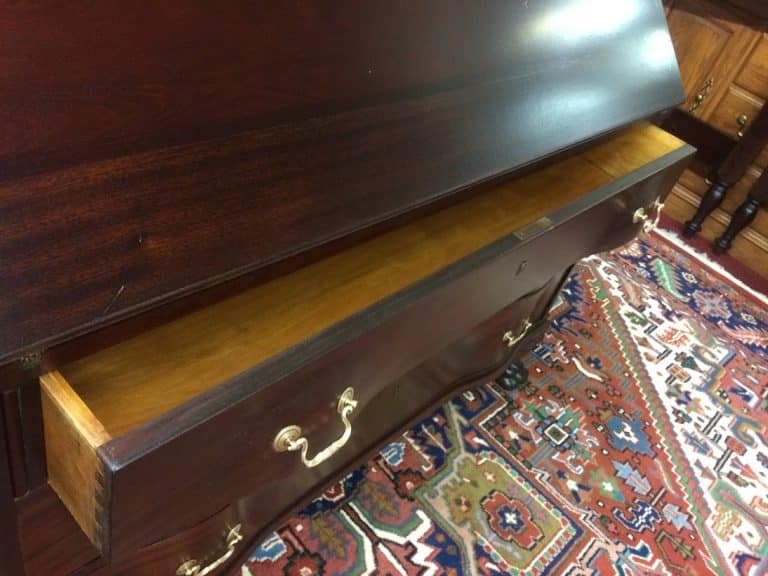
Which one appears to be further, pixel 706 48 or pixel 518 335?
pixel 706 48

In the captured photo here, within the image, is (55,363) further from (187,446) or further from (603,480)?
(603,480)

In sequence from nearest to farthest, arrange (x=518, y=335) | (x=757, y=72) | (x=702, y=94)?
(x=518, y=335) → (x=757, y=72) → (x=702, y=94)

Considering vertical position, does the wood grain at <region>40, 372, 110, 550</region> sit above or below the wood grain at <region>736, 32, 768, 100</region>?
below

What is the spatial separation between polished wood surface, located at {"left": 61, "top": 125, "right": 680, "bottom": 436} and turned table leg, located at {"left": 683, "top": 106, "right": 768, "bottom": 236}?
128 centimetres

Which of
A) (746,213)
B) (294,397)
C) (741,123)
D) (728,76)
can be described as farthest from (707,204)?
(294,397)

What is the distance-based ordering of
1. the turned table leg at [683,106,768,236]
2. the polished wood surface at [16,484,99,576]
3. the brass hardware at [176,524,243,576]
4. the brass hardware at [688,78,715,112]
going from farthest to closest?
1. the brass hardware at [688,78,715,112]
2. the turned table leg at [683,106,768,236]
3. the brass hardware at [176,524,243,576]
4. the polished wood surface at [16,484,99,576]

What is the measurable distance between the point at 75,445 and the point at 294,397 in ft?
0.55

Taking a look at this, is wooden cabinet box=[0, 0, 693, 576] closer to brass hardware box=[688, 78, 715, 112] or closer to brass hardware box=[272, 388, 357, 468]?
brass hardware box=[272, 388, 357, 468]

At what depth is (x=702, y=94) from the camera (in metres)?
2.14

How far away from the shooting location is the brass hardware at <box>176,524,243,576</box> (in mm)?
754

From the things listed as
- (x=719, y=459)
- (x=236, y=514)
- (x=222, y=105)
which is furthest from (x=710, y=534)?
(x=222, y=105)

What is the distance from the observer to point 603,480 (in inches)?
53.7

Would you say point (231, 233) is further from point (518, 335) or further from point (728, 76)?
point (728, 76)

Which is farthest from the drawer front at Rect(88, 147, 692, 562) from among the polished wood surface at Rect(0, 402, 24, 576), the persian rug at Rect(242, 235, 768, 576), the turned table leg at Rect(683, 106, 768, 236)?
the turned table leg at Rect(683, 106, 768, 236)
